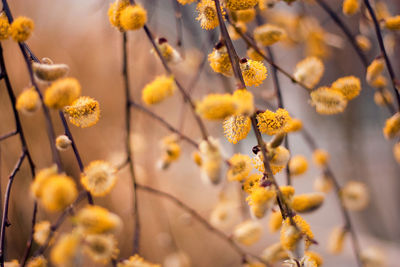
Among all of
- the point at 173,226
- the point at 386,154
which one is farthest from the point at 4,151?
the point at 386,154

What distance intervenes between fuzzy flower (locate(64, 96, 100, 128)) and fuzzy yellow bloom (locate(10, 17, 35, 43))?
0.08 m

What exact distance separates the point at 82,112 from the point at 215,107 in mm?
168

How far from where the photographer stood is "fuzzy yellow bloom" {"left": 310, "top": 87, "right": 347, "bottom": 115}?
386 millimetres

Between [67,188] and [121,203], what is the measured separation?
809 mm

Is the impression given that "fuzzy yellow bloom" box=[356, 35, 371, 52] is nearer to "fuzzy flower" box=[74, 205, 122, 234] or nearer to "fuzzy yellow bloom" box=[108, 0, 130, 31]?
"fuzzy yellow bloom" box=[108, 0, 130, 31]

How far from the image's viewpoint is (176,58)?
42cm

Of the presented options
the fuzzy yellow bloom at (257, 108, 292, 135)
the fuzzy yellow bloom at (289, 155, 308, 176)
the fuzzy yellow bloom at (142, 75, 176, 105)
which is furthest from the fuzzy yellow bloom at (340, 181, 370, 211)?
the fuzzy yellow bloom at (142, 75, 176, 105)

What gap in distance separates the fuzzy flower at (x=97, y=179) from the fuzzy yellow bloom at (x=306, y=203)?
21 centimetres

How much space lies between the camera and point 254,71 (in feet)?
1.20

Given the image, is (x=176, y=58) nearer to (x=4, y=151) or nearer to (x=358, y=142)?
(x=4, y=151)

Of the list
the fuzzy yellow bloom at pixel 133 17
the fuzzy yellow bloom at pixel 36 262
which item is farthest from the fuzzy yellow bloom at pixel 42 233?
the fuzzy yellow bloom at pixel 133 17

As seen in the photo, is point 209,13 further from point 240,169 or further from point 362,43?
point 362,43

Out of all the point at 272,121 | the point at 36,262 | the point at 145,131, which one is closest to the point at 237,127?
the point at 272,121

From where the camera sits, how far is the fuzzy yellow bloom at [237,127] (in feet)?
1.16
